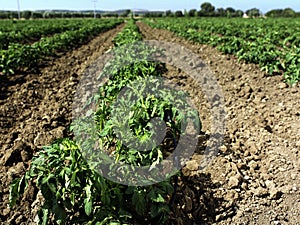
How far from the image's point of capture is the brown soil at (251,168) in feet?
10.1

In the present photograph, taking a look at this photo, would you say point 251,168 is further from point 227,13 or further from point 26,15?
point 26,15

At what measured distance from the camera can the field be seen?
2.41 meters

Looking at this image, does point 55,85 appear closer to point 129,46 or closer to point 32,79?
point 32,79

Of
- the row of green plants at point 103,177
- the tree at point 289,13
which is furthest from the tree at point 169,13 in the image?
the row of green plants at point 103,177

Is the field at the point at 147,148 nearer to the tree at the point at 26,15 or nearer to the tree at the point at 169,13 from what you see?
the tree at the point at 169,13

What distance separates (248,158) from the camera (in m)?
A: 4.02

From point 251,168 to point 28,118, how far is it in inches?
127

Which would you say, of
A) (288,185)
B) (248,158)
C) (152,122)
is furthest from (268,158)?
(152,122)

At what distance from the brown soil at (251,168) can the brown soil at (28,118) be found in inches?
61.4

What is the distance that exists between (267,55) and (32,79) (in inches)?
189

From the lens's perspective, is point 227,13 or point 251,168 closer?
point 251,168

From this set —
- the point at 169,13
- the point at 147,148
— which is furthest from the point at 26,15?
the point at 147,148

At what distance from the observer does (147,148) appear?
284 centimetres

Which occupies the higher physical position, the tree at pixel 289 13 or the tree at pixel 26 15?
the tree at pixel 289 13
